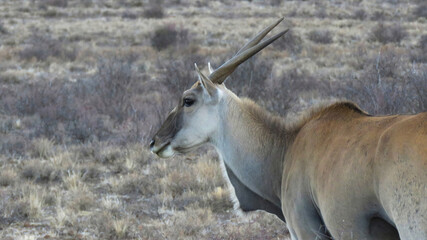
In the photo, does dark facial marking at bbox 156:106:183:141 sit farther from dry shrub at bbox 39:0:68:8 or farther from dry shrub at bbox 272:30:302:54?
dry shrub at bbox 39:0:68:8

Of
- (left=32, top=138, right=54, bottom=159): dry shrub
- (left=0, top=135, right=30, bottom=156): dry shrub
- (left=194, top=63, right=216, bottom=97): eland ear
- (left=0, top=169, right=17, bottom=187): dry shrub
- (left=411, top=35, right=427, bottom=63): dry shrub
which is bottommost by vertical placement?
(left=411, top=35, right=427, bottom=63): dry shrub

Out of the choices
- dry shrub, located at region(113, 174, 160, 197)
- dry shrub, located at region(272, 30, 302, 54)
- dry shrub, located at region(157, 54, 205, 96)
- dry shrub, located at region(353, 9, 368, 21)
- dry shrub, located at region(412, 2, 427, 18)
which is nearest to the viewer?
dry shrub, located at region(113, 174, 160, 197)

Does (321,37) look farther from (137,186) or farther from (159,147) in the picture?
(159,147)

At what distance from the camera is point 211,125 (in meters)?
5.00

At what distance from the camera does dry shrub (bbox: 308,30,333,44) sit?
83.9ft

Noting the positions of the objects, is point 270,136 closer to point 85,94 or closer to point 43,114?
point 43,114

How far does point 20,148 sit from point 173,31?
14733 mm

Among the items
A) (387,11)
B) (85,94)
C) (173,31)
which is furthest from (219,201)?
(387,11)

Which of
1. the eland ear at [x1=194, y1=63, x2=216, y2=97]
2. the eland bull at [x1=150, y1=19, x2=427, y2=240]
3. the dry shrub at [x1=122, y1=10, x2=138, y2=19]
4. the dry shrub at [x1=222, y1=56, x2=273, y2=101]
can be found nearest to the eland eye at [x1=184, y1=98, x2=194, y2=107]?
the eland bull at [x1=150, y1=19, x2=427, y2=240]

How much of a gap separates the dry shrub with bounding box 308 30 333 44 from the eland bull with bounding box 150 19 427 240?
68.5 feet

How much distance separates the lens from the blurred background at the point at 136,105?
7.34 m

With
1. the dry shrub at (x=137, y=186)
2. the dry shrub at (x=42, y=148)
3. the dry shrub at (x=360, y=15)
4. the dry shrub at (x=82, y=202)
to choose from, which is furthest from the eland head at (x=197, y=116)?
the dry shrub at (x=360, y=15)

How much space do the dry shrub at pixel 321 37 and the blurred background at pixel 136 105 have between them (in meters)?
0.07

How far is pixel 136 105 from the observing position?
536 inches
